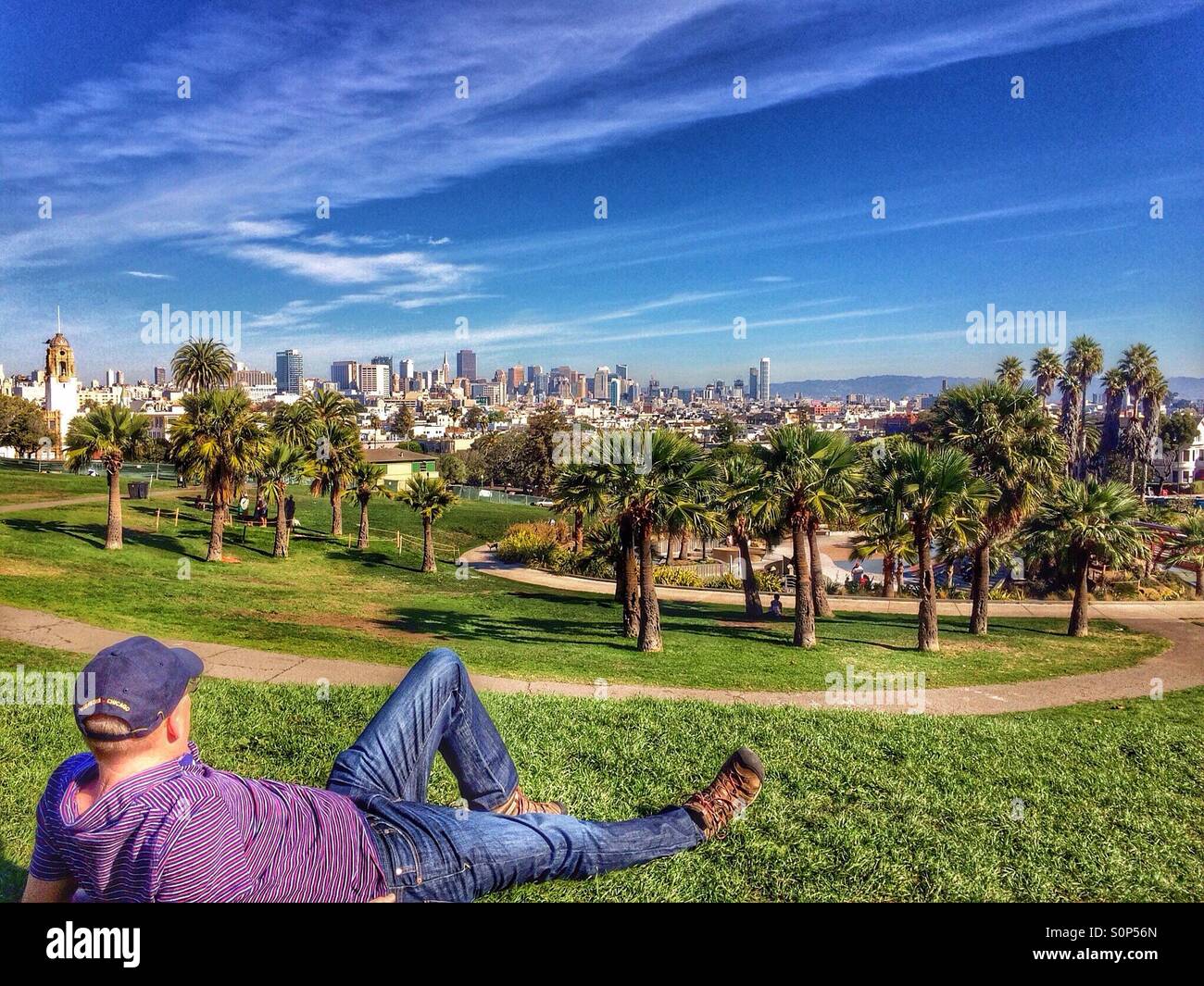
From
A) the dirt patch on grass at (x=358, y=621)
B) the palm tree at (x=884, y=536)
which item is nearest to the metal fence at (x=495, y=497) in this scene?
the dirt patch on grass at (x=358, y=621)

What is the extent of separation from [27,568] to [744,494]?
14.7 metres

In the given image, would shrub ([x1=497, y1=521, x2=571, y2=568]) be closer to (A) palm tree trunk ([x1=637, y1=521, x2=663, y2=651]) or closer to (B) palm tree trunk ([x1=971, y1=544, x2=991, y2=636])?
(A) palm tree trunk ([x1=637, y1=521, x2=663, y2=651])

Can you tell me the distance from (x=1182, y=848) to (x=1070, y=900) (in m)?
1.07

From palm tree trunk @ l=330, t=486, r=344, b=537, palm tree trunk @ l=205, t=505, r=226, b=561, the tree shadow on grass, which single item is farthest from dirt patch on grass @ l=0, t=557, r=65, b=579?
palm tree trunk @ l=330, t=486, r=344, b=537

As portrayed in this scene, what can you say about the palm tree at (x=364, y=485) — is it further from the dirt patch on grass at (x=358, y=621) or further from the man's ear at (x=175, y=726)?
the man's ear at (x=175, y=726)

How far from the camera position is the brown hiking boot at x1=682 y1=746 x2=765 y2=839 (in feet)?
10.9

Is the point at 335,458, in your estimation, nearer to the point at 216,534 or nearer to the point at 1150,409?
the point at 216,534

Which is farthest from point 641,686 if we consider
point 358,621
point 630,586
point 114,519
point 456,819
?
point 114,519

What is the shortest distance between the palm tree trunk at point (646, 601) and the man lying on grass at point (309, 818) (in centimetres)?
1203

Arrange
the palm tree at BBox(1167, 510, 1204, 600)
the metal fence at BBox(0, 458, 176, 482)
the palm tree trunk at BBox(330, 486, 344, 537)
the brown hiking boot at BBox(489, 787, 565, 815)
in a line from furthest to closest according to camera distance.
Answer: the metal fence at BBox(0, 458, 176, 482) < the palm tree trunk at BBox(330, 486, 344, 537) < the palm tree at BBox(1167, 510, 1204, 600) < the brown hiking boot at BBox(489, 787, 565, 815)

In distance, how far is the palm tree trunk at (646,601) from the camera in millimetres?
15391

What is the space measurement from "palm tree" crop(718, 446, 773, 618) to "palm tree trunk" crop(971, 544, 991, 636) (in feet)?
16.0
